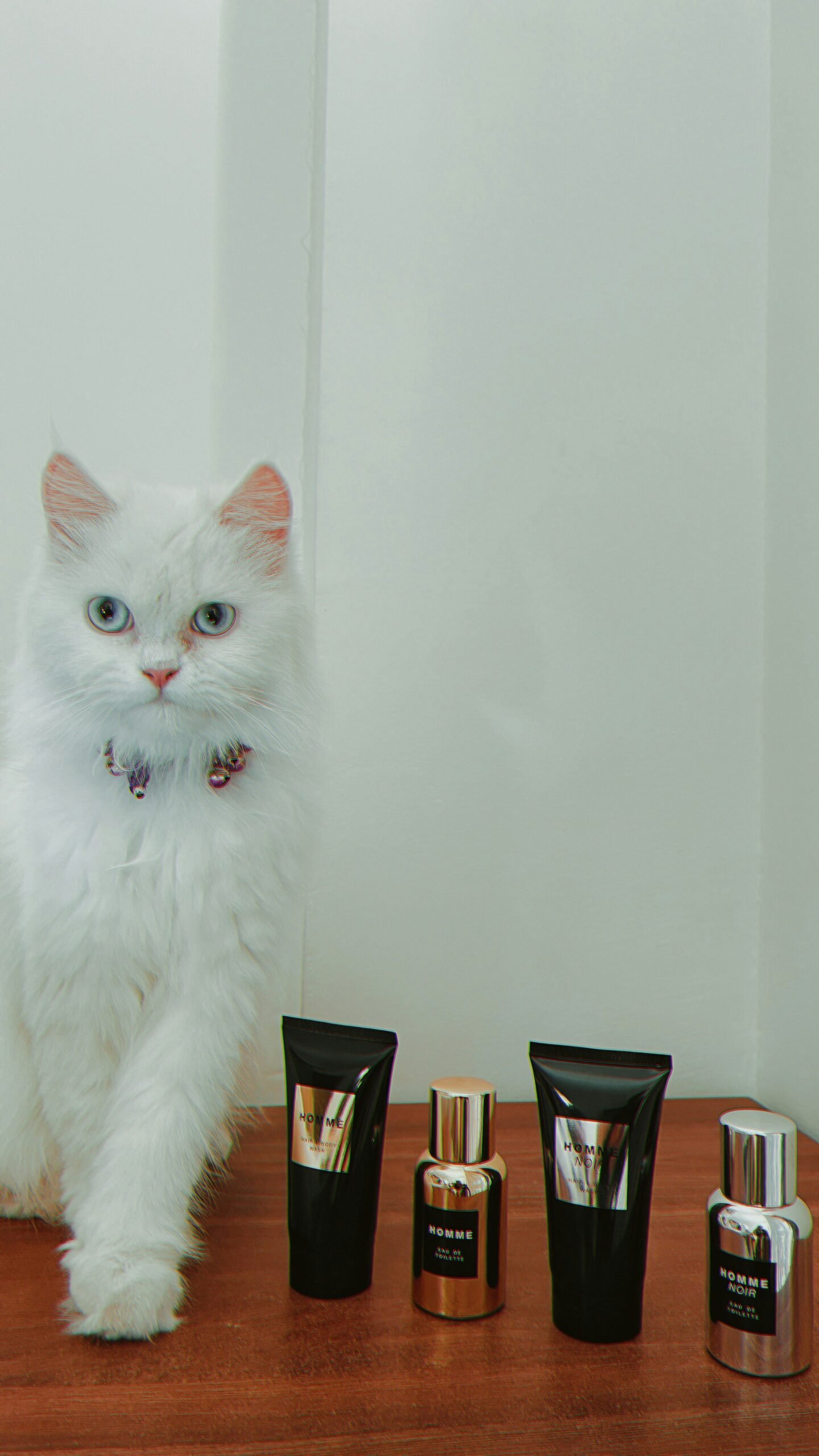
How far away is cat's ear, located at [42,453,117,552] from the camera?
71cm

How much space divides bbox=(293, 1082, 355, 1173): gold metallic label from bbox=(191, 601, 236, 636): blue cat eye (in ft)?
1.06

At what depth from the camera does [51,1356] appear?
2.03ft

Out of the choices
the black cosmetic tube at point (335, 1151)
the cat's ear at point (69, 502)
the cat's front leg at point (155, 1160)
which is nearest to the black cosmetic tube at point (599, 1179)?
the black cosmetic tube at point (335, 1151)

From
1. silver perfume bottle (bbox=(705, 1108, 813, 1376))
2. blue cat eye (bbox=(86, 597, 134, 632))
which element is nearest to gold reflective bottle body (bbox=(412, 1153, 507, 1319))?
silver perfume bottle (bbox=(705, 1108, 813, 1376))

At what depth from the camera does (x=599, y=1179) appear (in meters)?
0.63

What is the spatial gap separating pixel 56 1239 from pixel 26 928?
0.84 ft

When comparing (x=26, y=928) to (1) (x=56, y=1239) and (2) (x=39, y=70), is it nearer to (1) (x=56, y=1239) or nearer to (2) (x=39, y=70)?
(1) (x=56, y=1239)

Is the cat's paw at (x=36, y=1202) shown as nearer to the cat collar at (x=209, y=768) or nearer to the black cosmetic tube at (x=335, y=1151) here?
the black cosmetic tube at (x=335, y=1151)

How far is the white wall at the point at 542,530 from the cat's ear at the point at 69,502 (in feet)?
1.16

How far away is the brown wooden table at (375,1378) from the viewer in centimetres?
55

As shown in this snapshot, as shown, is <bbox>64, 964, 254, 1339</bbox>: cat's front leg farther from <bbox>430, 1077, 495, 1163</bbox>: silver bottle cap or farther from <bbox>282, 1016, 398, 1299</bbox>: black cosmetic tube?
<bbox>430, 1077, 495, 1163</bbox>: silver bottle cap

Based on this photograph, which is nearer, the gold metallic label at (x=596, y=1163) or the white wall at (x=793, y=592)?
the gold metallic label at (x=596, y=1163)

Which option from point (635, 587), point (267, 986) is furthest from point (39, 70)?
point (267, 986)

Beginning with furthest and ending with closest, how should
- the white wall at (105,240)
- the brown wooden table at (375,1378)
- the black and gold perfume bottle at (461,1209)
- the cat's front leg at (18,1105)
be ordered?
the white wall at (105,240)
the cat's front leg at (18,1105)
the black and gold perfume bottle at (461,1209)
the brown wooden table at (375,1378)
